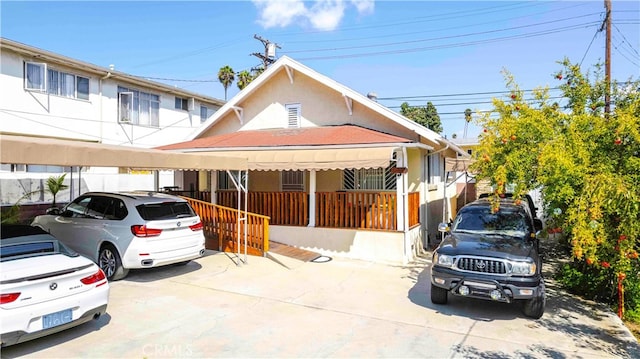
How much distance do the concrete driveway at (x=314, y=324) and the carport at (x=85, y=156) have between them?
2537 mm

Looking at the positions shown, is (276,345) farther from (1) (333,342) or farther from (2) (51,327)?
(2) (51,327)

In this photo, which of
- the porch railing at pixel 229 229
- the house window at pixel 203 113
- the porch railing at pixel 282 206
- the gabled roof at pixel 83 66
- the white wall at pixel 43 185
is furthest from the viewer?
the house window at pixel 203 113

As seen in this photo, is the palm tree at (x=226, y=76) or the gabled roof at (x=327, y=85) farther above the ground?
the palm tree at (x=226, y=76)

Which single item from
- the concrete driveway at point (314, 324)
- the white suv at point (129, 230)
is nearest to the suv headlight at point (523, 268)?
the concrete driveway at point (314, 324)

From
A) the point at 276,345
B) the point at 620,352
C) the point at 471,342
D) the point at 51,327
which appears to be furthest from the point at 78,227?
the point at 620,352

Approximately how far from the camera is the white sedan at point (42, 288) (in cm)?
487

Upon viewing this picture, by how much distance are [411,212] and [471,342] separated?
713 cm

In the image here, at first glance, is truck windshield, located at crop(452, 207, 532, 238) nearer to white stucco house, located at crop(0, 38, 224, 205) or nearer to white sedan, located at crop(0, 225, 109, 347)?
white sedan, located at crop(0, 225, 109, 347)

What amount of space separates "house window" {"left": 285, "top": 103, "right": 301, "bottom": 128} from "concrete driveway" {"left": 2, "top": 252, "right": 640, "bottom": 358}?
7.21m

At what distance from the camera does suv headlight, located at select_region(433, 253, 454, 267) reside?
739cm

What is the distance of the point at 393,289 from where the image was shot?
29.9 ft

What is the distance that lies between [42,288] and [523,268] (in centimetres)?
716

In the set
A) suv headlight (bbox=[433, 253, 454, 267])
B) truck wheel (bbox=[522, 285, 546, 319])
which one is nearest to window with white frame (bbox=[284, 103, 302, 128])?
suv headlight (bbox=[433, 253, 454, 267])

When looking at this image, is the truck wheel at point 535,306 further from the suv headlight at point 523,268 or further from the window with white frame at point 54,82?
the window with white frame at point 54,82
